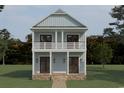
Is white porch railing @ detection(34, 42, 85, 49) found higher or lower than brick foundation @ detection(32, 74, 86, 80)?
higher

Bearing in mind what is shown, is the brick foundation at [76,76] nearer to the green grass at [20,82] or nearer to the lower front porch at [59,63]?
the lower front porch at [59,63]

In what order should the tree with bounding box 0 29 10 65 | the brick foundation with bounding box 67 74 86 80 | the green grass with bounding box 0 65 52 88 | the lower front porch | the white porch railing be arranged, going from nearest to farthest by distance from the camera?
1. the green grass with bounding box 0 65 52 88
2. the brick foundation with bounding box 67 74 86 80
3. the white porch railing
4. the lower front porch
5. the tree with bounding box 0 29 10 65

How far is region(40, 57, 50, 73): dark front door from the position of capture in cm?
3709

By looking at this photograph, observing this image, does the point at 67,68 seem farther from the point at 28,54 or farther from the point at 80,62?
the point at 28,54

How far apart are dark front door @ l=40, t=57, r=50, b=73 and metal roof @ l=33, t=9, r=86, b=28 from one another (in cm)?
351

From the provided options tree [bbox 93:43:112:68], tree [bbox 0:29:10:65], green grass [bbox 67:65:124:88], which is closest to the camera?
green grass [bbox 67:65:124:88]

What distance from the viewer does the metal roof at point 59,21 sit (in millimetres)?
35938

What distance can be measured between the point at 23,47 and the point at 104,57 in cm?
1898

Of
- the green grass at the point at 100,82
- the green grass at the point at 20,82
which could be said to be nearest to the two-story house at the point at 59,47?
the green grass at the point at 100,82

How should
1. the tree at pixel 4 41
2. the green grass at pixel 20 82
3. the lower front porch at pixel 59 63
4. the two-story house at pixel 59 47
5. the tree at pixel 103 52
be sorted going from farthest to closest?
the tree at pixel 4 41, the tree at pixel 103 52, the lower front porch at pixel 59 63, the two-story house at pixel 59 47, the green grass at pixel 20 82

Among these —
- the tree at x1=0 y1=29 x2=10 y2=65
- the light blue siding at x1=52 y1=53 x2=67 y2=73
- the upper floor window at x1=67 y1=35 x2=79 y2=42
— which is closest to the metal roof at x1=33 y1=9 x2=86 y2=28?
the upper floor window at x1=67 y1=35 x2=79 y2=42

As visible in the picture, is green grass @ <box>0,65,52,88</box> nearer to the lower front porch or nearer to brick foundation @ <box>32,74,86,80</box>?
brick foundation @ <box>32,74,86,80</box>
